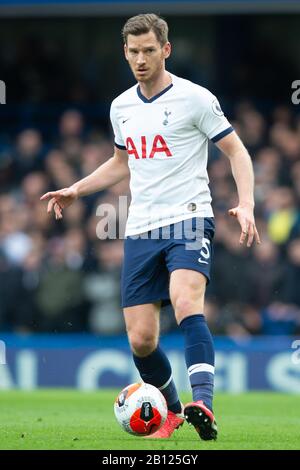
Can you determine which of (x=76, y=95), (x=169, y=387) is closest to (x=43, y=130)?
(x=76, y=95)

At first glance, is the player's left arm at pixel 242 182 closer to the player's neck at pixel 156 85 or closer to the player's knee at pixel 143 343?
the player's neck at pixel 156 85

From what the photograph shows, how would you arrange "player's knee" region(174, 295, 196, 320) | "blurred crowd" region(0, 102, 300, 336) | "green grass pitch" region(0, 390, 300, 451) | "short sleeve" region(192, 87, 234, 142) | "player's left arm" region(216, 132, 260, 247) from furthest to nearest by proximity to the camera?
"blurred crowd" region(0, 102, 300, 336), "short sleeve" region(192, 87, 234, 142), "player's knee" region(174, 295, 196, 320), "player's left arm" region(216, 132, 260, 247), "green grass pitch" region(0, 390, 300, 451)

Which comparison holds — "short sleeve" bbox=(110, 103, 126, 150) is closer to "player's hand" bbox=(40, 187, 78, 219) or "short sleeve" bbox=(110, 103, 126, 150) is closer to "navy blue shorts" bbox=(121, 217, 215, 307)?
"player's hand" bbox=(40, 187, 78, 219)

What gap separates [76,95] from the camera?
1897 cm

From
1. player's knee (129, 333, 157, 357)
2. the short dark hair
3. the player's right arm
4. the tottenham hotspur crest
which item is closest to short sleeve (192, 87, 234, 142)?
the tottenham hotspur crest

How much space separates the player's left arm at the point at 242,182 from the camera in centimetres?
688

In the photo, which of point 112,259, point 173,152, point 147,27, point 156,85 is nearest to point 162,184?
point 173,152

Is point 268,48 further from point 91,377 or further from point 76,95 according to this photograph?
point 91,377

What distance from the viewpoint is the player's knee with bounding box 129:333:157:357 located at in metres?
7.34

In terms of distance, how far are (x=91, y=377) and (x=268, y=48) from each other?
24.6 feet

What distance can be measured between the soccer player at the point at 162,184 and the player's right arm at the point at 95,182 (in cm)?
36

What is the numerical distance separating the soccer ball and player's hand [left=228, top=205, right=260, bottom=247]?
108cm

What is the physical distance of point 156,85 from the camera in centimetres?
743

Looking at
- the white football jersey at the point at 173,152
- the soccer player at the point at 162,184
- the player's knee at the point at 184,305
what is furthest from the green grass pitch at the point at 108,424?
the white football jersey at the point at 173,152
